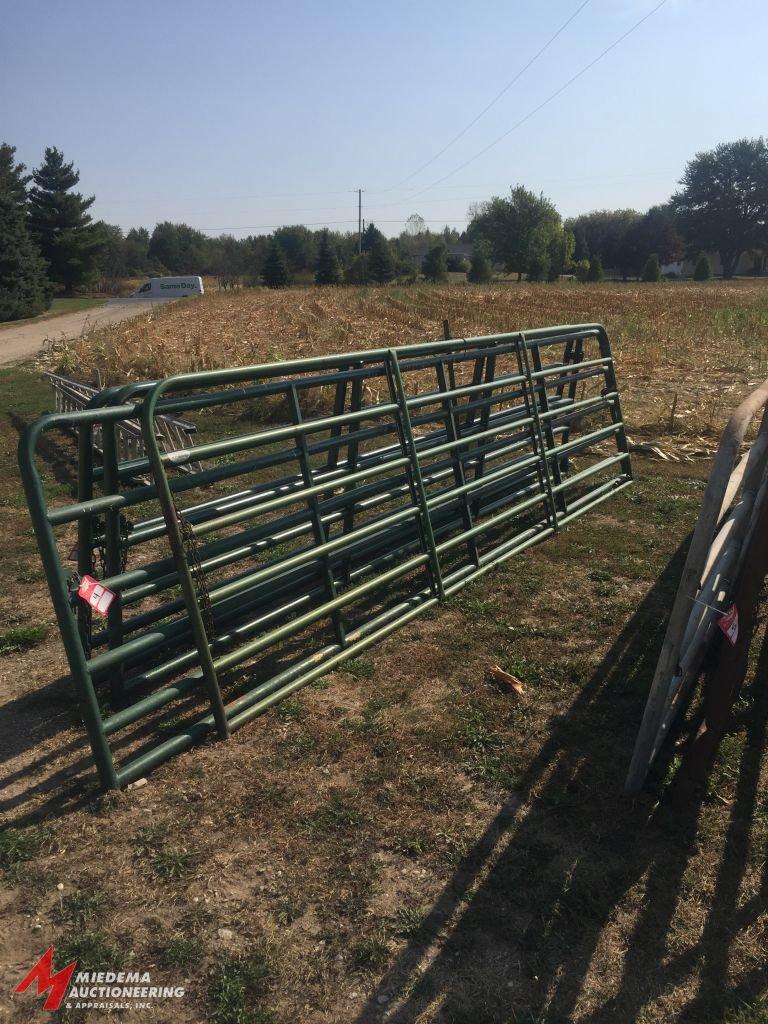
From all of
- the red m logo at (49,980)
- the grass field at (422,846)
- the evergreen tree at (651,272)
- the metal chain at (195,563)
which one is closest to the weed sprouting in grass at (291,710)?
the grass field at (422,846)

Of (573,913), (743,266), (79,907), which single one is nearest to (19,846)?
(79,907)

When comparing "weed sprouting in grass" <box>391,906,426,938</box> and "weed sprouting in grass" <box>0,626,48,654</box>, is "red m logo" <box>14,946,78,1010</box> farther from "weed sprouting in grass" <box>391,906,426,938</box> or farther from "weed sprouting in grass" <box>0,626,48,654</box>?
"weed sprouting in grass" <box>0,626,48,654</box>

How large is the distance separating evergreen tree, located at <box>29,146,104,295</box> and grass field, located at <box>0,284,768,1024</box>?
55.5 meters

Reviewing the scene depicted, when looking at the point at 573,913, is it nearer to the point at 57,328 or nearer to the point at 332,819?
the point at 332,819

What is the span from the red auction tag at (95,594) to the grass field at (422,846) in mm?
853

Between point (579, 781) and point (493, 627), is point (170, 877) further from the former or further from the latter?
point (493, 627)

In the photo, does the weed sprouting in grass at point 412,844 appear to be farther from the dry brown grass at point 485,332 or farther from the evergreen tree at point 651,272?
the evergreen tree at point 651,272

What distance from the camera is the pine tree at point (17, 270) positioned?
35.6m

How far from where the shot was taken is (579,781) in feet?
10.3

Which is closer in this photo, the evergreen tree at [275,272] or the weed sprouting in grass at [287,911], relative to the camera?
the weed sprouting in grass at [287,911]

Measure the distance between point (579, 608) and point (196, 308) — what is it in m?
32.4

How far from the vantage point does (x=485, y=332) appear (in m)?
19.5

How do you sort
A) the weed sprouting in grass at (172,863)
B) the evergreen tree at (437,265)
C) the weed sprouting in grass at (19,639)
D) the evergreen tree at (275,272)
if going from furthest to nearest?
the evergreen tree at (437,265) < the evergreen tree at (275,272) < the weed sprouting in grass at (19,639) < the weed sprouting in grass at (172,863)

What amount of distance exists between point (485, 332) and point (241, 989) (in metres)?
18.8
